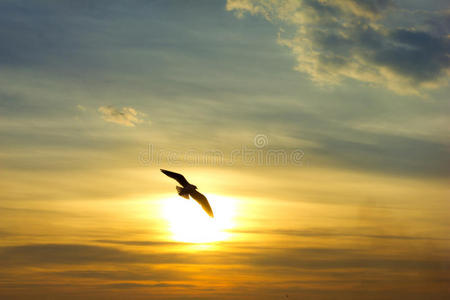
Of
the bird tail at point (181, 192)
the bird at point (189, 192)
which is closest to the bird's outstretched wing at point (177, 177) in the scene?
the bird at point (189, 192)

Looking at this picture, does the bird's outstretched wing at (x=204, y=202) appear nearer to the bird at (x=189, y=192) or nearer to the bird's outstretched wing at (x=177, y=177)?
the bird at (x=189, y=192)

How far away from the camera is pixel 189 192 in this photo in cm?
4394

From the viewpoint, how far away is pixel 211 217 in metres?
45.4

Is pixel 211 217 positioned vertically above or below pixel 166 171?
below

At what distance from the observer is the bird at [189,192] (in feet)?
139

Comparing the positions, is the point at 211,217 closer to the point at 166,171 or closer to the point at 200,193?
the point at 200,193

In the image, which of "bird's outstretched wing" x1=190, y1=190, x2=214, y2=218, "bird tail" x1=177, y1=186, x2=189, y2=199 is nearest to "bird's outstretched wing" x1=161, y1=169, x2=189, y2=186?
"bird tail" x1=177, y1=186, x2=189, y2=199

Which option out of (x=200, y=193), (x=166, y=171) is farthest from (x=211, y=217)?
(x=166, y=171)

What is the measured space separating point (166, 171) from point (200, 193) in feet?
16.9

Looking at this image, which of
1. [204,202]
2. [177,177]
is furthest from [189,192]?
[204,202]

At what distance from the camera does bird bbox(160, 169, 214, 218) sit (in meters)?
42.3

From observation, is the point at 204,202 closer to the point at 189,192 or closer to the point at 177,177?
the point at 189,192

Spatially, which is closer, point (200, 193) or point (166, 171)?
point (166, 171)

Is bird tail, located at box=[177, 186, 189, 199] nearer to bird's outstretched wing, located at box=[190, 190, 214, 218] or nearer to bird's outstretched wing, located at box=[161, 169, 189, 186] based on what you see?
bird's outstretched wing, located at box=[161, 169, 189, 186]
